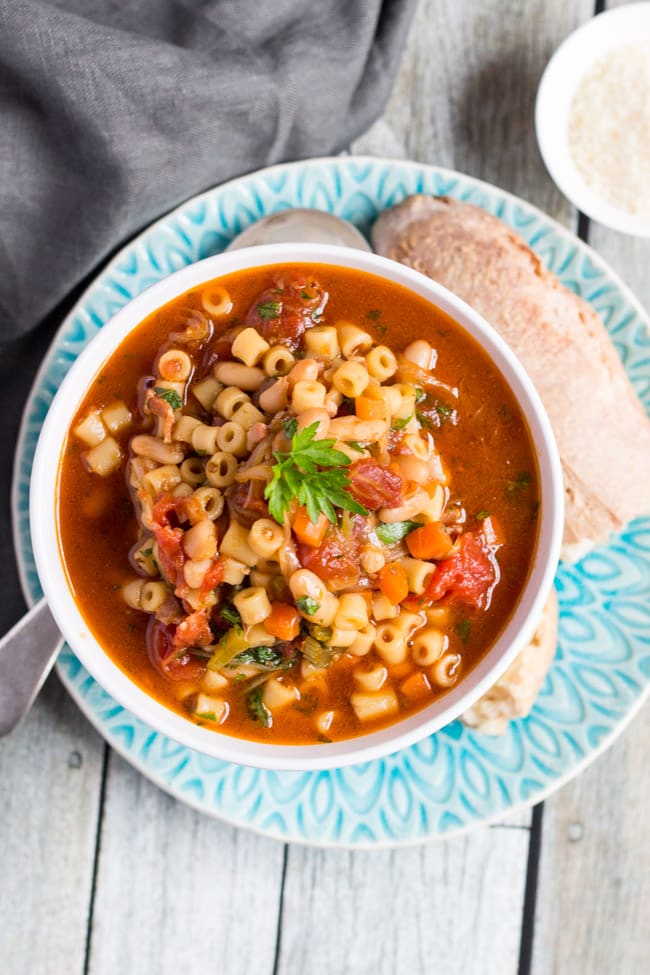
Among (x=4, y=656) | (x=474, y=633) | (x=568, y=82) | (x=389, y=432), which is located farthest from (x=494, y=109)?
(x=4, y=656)

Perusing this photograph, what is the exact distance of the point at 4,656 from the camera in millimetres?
3320

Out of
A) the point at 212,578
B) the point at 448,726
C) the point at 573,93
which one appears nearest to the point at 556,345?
the point at 573,93

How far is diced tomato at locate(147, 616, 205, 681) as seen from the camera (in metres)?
2.80

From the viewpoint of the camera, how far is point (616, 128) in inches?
152

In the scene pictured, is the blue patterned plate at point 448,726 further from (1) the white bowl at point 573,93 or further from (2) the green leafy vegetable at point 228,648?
(2) the green leafy vegetable at point 228,648

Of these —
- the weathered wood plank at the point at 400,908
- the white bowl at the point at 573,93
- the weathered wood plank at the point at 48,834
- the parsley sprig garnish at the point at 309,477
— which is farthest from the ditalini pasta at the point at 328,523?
the white bowl at the point at 573,93

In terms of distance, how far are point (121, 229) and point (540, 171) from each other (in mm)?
1750

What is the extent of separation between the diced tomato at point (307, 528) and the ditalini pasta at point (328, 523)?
0.04 meters

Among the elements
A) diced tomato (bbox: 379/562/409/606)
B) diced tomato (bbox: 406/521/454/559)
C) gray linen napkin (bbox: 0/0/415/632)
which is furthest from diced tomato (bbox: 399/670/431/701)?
gray linen napkin (bbox: 0/0/415/632)

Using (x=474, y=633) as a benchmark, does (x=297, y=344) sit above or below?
above

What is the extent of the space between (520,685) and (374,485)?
112 centimetres

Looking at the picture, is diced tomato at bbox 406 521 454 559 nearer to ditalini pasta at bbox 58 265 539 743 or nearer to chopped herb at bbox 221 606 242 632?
ditalini pasta at bbox 58 265 539 743

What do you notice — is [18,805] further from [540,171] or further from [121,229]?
[540,171]

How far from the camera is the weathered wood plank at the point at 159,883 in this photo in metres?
3.70
